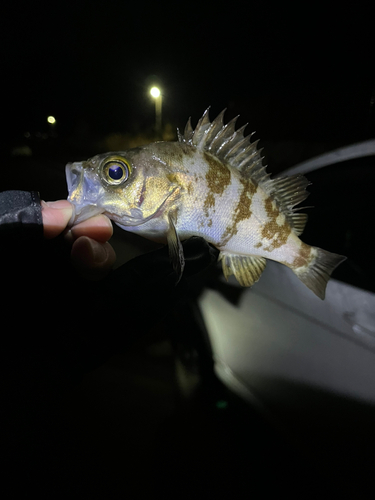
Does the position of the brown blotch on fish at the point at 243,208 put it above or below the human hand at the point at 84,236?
above

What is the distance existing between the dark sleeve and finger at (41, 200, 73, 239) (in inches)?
1.5

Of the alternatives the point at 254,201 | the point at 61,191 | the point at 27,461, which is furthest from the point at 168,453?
the point at 61,191

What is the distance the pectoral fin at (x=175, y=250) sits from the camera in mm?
1078

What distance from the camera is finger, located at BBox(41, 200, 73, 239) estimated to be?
1150 mm

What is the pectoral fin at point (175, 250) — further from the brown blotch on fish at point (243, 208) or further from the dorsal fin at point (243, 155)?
the dorsal fin at point (243, 155)

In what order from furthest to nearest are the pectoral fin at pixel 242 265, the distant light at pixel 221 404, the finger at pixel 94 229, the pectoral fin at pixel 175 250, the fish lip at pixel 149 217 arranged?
the distant light at pixel 221 404 → the pectoral fin at pixel 242 265 → the finger at pixel 94 229 → the fish lip at pixel 149 217 → the pectoral fin at pixel 175 250

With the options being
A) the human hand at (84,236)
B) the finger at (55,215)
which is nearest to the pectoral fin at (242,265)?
the human hand at (84,236)

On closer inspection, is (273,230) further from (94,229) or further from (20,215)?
(20,215)

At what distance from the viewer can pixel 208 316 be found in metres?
2.66

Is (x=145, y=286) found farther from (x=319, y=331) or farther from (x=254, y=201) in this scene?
(x=319, y=331)

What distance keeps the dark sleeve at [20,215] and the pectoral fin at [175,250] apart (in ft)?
1.87

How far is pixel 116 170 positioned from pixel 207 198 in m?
0.45

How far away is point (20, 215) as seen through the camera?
3.60 ft

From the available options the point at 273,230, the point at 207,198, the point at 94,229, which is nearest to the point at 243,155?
the point at 207,198
